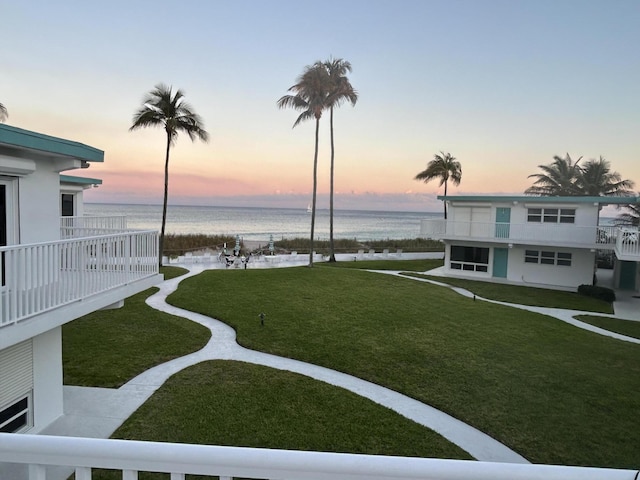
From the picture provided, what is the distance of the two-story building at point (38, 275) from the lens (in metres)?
5.36

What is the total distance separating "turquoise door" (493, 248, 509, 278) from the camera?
76.8 feet

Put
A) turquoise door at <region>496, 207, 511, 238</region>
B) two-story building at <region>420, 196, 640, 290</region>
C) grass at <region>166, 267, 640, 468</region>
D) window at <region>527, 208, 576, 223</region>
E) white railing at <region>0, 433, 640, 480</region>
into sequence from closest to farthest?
white railing at <region>0, 433, 640, 480</region> → grass at <region>166, 267, 640, 468</region> → two-story building at <region>420, 196, 640, 290</region> → window at <region>527, 208, 576, 223</region> → turquoise door at <region>496, 207, 511, 238</region>

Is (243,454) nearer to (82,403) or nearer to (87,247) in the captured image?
(87,247)

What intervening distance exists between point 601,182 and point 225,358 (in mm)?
35410

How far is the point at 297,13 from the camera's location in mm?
20891

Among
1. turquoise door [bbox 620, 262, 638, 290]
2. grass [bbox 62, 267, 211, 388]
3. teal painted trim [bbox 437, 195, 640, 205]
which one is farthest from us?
turquoise door [bbox 620, 262, 638, 290]

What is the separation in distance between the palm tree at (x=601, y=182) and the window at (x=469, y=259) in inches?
633

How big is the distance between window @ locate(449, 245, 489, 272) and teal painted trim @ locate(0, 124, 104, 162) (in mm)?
21422

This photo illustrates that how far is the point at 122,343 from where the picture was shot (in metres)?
11.0

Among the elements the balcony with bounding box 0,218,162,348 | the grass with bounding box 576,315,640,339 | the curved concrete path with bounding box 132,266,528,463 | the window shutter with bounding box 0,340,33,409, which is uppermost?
the balcony with bounding box 0,218,162,348

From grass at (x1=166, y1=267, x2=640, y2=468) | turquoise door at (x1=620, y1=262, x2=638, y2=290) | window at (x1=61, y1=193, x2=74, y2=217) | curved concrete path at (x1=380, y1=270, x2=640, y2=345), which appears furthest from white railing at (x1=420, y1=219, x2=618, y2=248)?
window at (x1=61, y1=193, x2=74, y2=217)

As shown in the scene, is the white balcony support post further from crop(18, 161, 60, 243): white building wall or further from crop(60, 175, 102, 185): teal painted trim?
crop(60, 175, 102, 185): teal painted trim

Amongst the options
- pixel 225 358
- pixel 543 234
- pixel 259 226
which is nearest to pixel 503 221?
pixel 543 234

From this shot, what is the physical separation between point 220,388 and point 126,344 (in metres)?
3.99
